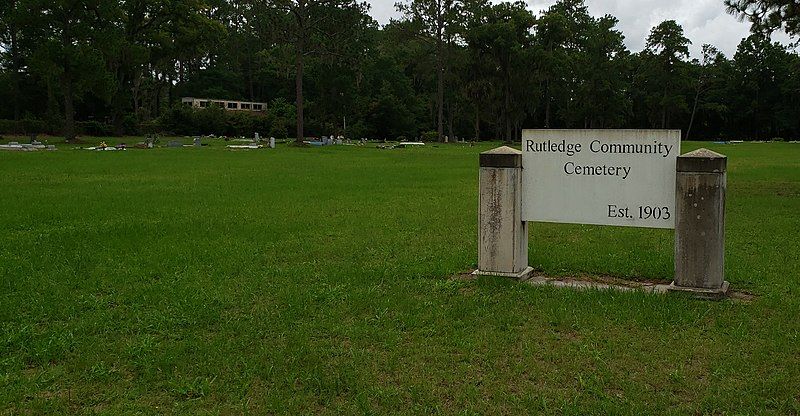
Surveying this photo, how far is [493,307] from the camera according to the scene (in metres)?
5.45

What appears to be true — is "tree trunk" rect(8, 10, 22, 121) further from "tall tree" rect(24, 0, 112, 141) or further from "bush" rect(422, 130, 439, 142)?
"bush" rect(422, 130, 439, 142)

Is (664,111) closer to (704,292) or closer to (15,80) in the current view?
(15,80)

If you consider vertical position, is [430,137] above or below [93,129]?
below

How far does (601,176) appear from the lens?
6227 millimetres

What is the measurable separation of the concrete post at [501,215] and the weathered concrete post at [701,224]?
51.5 inches

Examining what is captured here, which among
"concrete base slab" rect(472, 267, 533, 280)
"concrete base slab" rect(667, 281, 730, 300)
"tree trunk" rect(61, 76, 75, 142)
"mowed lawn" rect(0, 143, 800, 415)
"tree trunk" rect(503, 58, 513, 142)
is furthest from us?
"tree trunk" rect(503, 58, 513, 142)

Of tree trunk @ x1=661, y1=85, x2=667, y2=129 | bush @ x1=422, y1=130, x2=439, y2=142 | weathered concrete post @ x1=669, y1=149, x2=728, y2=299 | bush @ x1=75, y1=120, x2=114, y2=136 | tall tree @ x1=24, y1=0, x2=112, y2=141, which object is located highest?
tall tree @ x1=24, y1=0, x2=112, y2=141

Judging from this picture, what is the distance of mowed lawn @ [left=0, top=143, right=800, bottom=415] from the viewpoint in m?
3.79

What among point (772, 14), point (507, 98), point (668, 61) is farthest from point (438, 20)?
point (772, 14)

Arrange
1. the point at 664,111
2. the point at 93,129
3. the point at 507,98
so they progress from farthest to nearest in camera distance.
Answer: the point at 664,111 → the point at 507,98 → the point at 93,129

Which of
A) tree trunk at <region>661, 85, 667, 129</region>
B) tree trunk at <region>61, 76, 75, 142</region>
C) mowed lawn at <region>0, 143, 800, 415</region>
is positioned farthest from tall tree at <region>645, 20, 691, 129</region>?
mowed lawn at <region>0, 143, 800, 415</region>

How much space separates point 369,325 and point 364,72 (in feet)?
210

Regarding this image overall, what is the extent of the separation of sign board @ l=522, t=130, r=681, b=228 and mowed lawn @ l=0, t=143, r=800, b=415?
2.23ft

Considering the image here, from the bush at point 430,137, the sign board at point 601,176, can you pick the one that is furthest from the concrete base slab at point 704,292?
the bush at point 430,137
